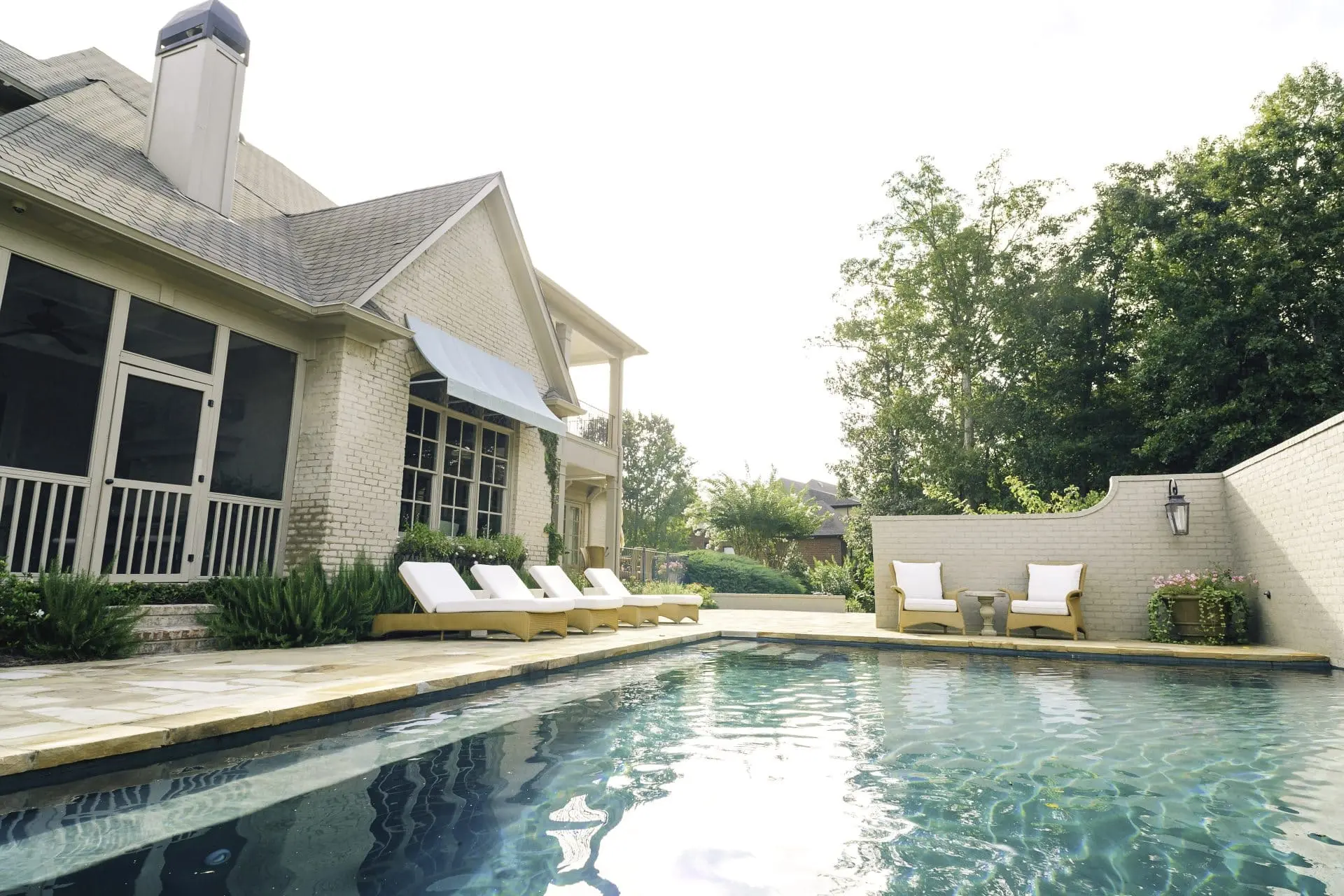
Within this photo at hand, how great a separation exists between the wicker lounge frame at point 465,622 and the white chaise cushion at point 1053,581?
6828 millimetres

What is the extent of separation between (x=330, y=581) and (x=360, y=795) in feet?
18.0

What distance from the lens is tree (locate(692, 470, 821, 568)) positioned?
81.2 feet

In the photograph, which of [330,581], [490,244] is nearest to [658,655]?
[330,581]

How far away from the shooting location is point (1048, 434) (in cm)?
1827

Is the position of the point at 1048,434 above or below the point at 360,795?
above

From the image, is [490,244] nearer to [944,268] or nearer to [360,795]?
[360,795]

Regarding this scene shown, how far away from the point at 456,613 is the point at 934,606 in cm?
652

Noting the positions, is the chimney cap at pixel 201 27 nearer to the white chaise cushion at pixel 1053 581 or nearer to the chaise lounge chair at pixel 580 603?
the chaise lounge chair at pixel 580 603

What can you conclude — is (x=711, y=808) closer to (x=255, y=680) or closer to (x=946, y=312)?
(x=255, y=680)

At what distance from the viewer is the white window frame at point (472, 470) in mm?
9641

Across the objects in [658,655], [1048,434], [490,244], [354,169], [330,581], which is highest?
[354,169]

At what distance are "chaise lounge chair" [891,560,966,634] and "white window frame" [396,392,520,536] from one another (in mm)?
5996

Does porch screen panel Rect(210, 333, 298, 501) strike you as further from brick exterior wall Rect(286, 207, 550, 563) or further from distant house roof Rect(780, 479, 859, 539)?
distant house roof Rect(780, 479, 859, 539)

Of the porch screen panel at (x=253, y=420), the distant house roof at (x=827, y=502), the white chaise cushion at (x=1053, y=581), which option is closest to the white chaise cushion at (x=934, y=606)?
the white chaise cushion at (x=1053, y=581)
